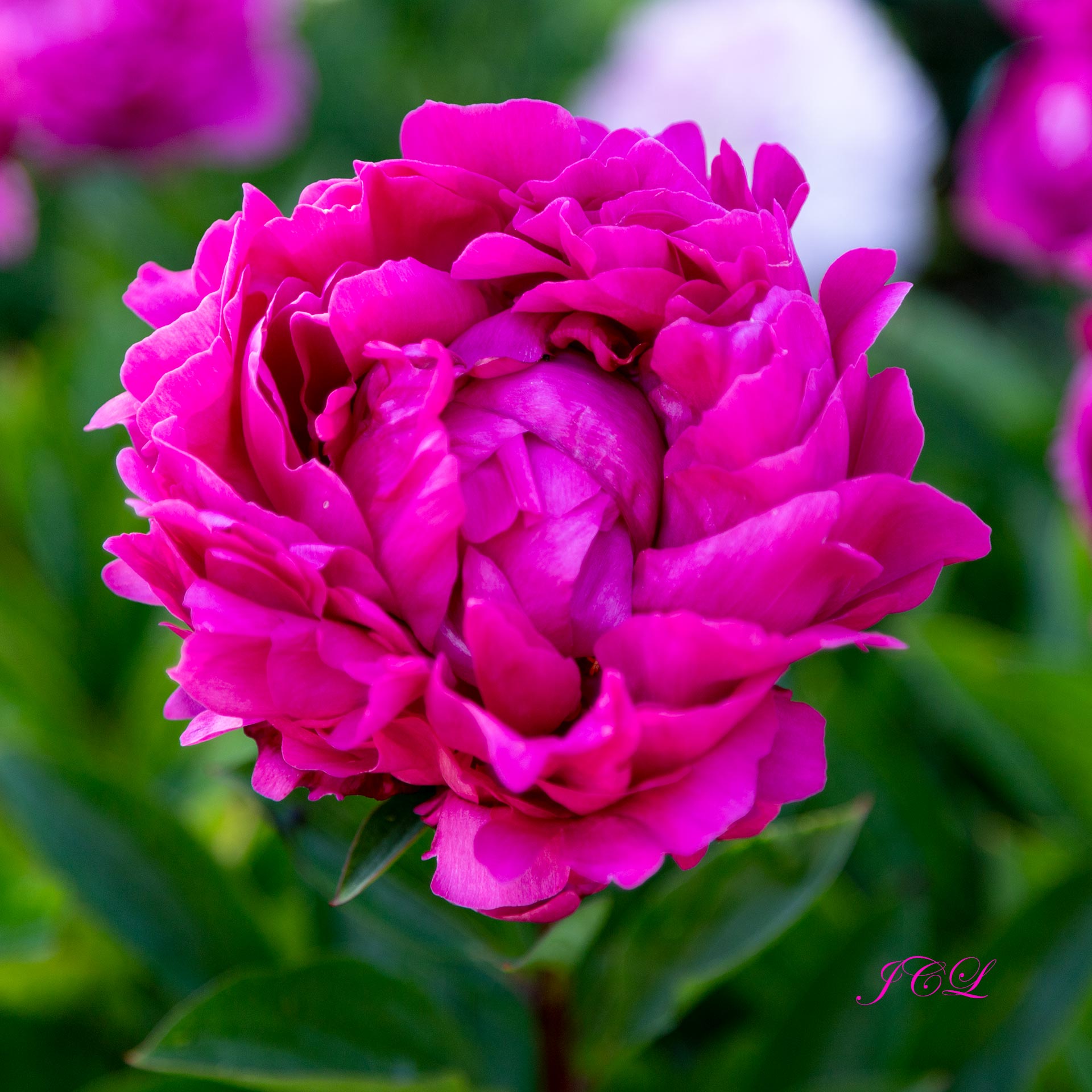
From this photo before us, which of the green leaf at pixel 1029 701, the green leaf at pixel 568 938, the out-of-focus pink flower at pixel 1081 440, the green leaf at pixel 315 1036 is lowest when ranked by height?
the green leaf at pixel 315 1036

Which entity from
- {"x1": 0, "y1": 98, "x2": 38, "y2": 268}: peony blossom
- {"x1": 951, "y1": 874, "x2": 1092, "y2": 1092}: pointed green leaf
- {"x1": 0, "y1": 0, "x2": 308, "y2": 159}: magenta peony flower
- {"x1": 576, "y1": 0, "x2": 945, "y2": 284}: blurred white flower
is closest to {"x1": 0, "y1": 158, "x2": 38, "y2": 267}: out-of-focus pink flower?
{"x1": 0, "y1": 98, "x2": 38, "y2": 268}: peony blossom

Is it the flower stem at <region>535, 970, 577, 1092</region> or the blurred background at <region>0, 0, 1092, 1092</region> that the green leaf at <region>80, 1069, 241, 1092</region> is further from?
the flower stem at <region>535, 970, 577, 1092</region>

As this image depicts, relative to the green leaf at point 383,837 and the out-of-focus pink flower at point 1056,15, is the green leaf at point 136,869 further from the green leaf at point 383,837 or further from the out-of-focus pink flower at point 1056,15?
the out-of-focus pink flower at point 1056,15

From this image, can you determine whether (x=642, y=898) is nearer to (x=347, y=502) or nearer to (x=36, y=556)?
(x=347, y=502)

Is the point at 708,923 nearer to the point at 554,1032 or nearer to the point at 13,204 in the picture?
the point at 554,1032

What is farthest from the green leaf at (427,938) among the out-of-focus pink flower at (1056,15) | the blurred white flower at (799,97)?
the blurred white flower at (799,97)
